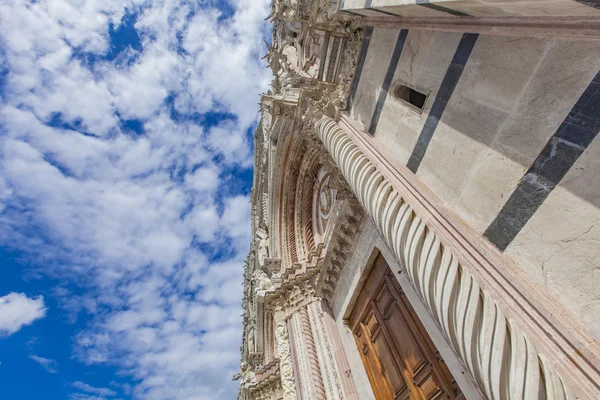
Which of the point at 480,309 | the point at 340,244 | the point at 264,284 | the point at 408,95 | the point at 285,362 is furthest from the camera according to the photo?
the point at 264,284

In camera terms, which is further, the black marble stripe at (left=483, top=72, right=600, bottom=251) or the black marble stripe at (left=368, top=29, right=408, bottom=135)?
the black marble stripe at (left=368, top=29, right=408, bottom=135)

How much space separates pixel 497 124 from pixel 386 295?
3288 mm

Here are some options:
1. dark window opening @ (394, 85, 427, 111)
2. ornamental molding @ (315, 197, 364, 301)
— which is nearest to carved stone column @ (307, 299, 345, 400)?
ornamental molding @ (315, 197, 364, 301)

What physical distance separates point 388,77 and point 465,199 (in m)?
2.33

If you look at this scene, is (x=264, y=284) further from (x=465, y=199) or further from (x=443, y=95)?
(x=443, y=95)

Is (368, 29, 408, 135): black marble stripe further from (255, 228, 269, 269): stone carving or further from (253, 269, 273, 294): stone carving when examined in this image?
(255, 228, 269, 269): stone carving

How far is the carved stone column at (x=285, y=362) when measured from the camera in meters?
6.47

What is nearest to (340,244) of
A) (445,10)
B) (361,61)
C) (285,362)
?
(285,362)

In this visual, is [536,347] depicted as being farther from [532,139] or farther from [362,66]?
[362,66]

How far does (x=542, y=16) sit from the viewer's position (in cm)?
202

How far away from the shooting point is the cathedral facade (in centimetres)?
173

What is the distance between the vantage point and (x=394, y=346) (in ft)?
14.9

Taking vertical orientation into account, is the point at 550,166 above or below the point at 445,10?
below

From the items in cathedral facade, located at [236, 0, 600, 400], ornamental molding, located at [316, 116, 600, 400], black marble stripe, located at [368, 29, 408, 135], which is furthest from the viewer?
black marble stripe, located at [368, 29, 408, 135]
